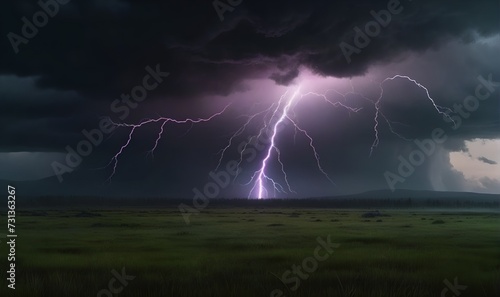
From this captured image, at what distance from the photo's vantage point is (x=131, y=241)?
25.9 meters

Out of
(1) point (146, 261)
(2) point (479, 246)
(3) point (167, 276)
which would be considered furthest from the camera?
(2) point (479, 246)

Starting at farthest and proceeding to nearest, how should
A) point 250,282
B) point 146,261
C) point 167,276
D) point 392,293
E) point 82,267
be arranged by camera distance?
point 146,261
point 82,267
point 167,276
point 250,282
point 392,293

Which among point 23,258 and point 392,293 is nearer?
point 392,293

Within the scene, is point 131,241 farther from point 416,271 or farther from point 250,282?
point 416,271

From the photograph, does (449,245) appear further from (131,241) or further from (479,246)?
(131,241)

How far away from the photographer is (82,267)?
16.4 meters

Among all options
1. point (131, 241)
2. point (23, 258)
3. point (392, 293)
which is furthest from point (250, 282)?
point (131, 241)

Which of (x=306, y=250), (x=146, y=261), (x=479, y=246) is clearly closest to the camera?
(x=146, y=261)

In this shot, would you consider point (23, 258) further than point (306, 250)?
No

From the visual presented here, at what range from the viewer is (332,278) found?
47.2 ft

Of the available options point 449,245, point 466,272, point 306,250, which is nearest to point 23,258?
point 306,250

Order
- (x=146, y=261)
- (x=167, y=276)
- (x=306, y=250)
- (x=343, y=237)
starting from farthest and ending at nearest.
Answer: (x=343, y=237) → (x=306, y=250) → (x=146, y=261) → (x=167, y=276)

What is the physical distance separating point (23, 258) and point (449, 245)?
20.1 meters

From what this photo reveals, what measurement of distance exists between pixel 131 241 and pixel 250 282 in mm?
13953
